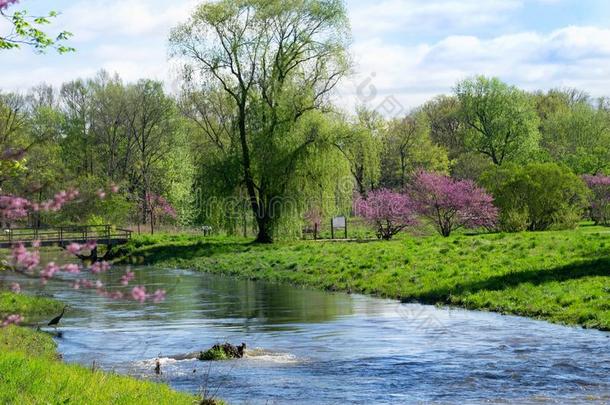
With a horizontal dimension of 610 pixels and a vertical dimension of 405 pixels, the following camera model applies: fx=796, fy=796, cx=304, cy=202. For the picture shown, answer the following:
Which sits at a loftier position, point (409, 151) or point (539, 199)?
point (409, 151)

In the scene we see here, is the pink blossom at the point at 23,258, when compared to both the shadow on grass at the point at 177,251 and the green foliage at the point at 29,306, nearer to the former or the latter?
the green foliage at the point at 29,306

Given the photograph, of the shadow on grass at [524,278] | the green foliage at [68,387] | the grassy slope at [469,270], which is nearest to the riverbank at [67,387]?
the green foliage at [68,387]

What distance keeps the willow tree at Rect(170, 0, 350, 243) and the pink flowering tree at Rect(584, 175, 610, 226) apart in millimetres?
25043

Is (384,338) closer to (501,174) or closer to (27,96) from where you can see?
(501,174)

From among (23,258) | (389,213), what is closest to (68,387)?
(23,258)

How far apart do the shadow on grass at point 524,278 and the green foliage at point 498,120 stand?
5279 cm

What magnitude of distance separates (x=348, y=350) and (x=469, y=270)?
427 inches

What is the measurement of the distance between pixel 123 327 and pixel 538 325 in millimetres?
11483

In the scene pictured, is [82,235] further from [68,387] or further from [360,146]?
[68,387]

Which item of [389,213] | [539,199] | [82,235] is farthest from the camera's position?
[82,235]

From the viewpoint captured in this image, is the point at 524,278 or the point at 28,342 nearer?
the point at 28,342

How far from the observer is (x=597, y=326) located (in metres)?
19.7

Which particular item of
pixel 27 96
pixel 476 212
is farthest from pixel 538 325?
pixel 27 96

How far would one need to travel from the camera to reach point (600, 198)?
61.9 m
